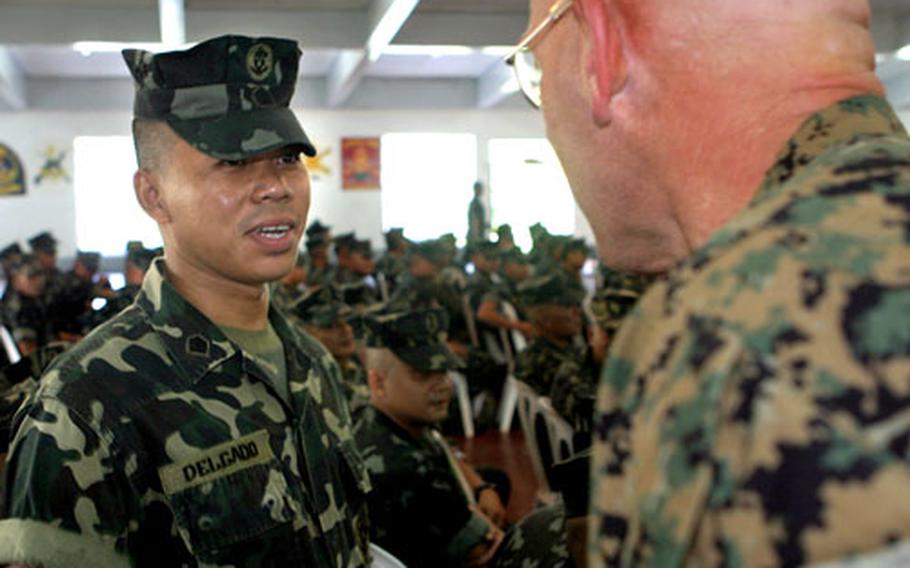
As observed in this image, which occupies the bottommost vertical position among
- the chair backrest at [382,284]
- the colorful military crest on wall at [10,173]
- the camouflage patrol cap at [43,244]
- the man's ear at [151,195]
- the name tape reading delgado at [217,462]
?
the chair backrest at [382,284]

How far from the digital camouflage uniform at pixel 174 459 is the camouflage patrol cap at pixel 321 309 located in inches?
116

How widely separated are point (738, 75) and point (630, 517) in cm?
33

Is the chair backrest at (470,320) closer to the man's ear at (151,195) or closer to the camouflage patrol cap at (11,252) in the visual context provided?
the camouflage patrol cap at (11,252)

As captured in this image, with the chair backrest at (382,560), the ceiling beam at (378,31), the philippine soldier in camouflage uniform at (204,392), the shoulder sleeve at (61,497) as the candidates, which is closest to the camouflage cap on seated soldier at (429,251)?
the ceiling beam at (378,31)

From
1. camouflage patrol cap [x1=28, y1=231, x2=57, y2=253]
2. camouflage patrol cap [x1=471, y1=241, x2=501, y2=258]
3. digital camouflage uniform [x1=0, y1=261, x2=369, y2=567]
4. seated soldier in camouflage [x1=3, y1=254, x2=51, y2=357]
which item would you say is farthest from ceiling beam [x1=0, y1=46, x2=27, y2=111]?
digital camouflage uniform [x1=0, y1=261, x2=369, y2=567]

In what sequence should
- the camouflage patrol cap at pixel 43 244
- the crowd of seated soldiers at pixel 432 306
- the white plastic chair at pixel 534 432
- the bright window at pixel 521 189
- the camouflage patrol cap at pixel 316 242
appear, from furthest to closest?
the bright window at pixel 521 189 → the camouflage patrol cap at pixel 316 242 → the camouflage patrol cap at pixel 43 244 → the white plastic chair at pixel 534 432 → the crowd of seated soldiers at pixel 432 306

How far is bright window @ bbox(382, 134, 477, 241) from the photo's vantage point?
16.8 metres

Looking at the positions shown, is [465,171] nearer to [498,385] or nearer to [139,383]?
[498,385]

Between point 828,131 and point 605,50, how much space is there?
0.59 feet

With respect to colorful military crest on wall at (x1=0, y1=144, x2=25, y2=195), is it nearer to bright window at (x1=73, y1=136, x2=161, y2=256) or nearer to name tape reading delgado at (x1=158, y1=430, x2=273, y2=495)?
bright window at (x1=73, y1=136, x2=161, y2=256)

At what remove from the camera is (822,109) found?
670 millimetres

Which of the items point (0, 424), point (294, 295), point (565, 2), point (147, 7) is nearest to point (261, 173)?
point (0, 424)

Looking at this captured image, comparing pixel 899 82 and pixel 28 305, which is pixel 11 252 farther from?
pixel 899 82

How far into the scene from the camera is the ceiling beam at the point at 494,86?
46.5 ft
